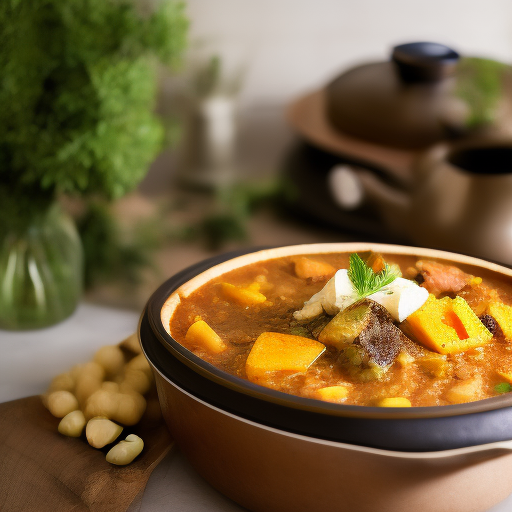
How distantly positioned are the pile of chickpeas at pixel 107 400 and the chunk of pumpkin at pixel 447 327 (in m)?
0.58

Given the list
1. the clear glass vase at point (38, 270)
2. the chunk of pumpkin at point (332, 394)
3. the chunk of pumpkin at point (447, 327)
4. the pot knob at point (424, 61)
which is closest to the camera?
the chunk of pumpkin at point (332, 394)

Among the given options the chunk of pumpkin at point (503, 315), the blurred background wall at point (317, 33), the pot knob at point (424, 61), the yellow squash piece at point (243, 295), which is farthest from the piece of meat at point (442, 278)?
the blurred background wall at point (317, 33)

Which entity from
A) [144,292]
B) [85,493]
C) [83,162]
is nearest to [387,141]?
[144,292]

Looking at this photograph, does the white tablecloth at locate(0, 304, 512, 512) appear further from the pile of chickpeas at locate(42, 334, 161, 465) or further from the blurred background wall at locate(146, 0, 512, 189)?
the blurred background wall at locate(146, 0, 512, 189)

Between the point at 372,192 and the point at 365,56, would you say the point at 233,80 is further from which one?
the point at 372,192

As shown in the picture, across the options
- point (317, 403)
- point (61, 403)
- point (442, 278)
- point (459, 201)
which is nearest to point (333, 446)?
point (317, 403)

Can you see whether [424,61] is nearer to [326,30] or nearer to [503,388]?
[503,388]

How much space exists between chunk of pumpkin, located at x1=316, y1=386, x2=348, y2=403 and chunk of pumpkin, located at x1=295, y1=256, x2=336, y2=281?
1.47 ft

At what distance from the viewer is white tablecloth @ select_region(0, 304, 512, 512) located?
51.0 inches

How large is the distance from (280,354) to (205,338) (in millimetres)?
152

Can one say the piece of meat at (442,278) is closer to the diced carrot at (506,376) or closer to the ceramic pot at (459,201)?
the diced carrot at (506,376)

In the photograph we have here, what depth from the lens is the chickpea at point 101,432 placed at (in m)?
1.33

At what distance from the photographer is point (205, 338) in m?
1.22

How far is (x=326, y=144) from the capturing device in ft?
7.99
